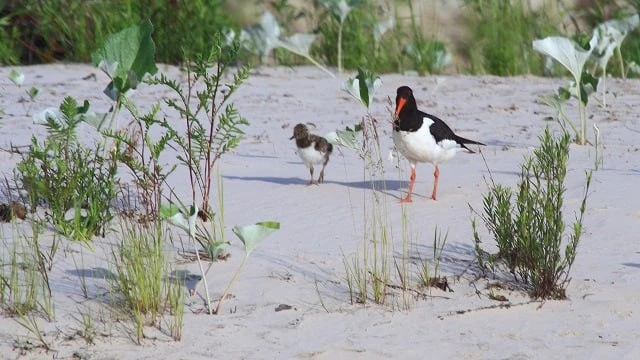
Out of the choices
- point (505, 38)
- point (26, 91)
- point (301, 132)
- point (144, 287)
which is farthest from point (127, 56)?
point (505, 38)

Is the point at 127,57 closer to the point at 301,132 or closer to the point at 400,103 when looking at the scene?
the point at 301,132

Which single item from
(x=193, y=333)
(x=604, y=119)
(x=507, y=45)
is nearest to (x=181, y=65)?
(x=507, y=45)

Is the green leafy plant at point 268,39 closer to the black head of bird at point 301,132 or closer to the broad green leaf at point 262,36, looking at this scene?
the broad green leaf at point 262,36

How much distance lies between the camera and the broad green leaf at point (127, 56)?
5.73m

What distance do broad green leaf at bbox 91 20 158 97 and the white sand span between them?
72 cm

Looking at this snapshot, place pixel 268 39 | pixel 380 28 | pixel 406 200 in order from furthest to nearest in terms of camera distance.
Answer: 1. pixel 380 28
2. pixel 268 39
3. pixel 406 200

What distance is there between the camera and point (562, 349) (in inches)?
178

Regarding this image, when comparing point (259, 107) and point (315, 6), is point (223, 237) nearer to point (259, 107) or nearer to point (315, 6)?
point (259, 107)

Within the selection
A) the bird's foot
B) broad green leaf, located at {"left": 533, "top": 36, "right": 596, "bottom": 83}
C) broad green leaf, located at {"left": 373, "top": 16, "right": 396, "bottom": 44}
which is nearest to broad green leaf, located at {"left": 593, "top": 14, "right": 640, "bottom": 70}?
broad green leaf, located at {"left": 533, "top": 36, "right": 596, "bottom": 83}

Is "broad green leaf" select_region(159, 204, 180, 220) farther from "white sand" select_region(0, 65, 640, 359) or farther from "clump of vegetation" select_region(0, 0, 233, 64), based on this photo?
"clump of vegetation" select_region(0, 0, 233, 64)

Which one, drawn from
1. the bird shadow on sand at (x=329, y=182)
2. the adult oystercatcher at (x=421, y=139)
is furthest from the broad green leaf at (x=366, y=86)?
the bird shadow on sand at (x=329, y=182)

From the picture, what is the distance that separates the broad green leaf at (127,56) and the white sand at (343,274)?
716 mm

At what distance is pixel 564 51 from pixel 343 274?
266 cm

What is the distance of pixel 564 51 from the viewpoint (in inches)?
285
